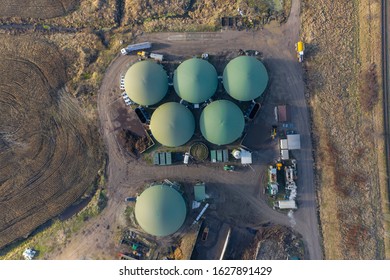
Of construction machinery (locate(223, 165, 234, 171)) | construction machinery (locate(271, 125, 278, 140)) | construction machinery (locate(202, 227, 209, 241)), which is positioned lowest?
construction machinery (locate(202, 227, 209, 241))

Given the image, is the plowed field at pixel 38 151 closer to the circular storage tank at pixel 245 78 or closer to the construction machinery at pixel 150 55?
the construction machinery at pixel 150 55

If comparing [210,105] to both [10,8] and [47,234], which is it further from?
[10,8]

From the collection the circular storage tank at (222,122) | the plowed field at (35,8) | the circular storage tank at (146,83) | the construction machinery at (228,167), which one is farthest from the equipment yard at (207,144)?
the plowed field at (35,8)

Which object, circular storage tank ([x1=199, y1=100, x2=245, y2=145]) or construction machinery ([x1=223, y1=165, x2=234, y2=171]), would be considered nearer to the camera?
circular storage tank ([x1=199, y1=100, x2=245, y2=145])

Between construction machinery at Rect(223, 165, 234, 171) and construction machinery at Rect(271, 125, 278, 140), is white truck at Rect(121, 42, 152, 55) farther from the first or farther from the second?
construction machinery at Rect(271, 125, 278, 140)

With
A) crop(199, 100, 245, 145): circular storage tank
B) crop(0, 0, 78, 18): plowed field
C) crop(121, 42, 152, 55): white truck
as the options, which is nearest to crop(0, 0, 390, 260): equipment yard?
crop(121, 42, 152, 55): white truck

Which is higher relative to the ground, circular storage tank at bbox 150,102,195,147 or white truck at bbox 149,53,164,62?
white truck at bbox 149,53,164,62

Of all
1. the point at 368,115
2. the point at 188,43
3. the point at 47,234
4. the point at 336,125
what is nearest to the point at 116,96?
the point at 188,43
